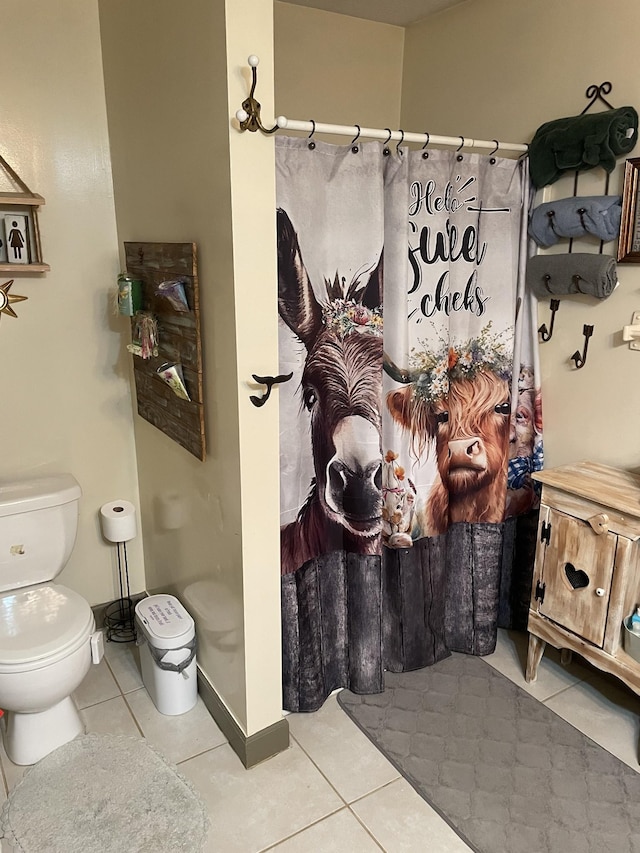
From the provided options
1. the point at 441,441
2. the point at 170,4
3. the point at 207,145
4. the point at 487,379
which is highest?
the point at 170,4

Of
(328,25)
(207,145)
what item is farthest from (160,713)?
(328,25)

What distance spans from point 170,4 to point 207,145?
44 cm

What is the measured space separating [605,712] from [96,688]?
6.00ft

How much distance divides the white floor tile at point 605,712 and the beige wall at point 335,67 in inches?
91.3

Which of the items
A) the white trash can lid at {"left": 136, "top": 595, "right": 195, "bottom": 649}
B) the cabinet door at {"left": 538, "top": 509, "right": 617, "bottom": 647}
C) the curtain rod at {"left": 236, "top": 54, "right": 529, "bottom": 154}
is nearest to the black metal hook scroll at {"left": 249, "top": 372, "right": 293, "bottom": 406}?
the curtain rod at {"left": 236, "top": 54, "right": 529, "bottom": 154}

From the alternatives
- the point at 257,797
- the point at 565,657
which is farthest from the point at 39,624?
the point at 565,657

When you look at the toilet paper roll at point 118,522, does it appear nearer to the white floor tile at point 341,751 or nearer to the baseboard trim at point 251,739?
the baseboard trim at point 251,739

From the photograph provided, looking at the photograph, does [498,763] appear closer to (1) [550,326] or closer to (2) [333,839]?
(2) [333,839]

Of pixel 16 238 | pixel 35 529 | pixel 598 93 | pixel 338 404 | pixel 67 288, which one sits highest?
pixel 598 93

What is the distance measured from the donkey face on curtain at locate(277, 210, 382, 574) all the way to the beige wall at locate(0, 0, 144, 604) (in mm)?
917

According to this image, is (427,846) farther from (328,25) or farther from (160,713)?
(328,25)

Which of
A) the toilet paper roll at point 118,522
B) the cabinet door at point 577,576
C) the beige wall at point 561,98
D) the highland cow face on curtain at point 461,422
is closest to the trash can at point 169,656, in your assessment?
the toilet paper roll at point 118,522

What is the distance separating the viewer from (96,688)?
8.02ft

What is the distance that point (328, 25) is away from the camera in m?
2.63
